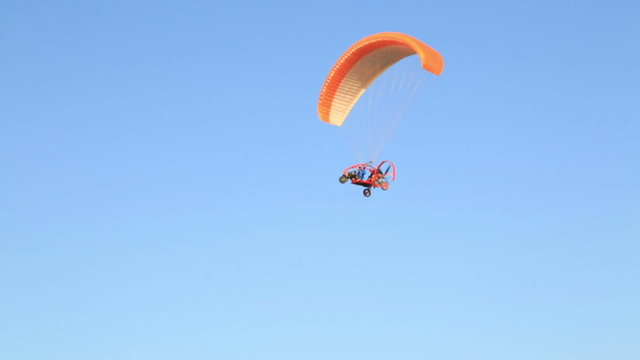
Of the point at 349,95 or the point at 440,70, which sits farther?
the point at 349,95

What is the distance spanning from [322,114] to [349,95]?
1671 mm

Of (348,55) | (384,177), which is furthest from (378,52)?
(384,177)

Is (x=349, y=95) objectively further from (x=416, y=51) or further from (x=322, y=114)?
(x=416, y=51)

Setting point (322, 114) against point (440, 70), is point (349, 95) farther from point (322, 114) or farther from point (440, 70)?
point (440, 70)

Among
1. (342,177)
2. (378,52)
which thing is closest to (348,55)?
(378,52)

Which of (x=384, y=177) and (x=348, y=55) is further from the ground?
(x=348, y=55)

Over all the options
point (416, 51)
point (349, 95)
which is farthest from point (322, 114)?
point (416, 51)

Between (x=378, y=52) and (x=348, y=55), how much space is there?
1467 millimetres

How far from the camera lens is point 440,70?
224 ft

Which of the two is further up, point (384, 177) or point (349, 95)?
point (349, 95)

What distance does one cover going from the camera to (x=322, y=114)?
73250 mm

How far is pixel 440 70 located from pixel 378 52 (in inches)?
172

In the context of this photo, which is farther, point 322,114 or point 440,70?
point 322,114

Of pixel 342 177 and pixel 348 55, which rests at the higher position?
pixel 348 55
